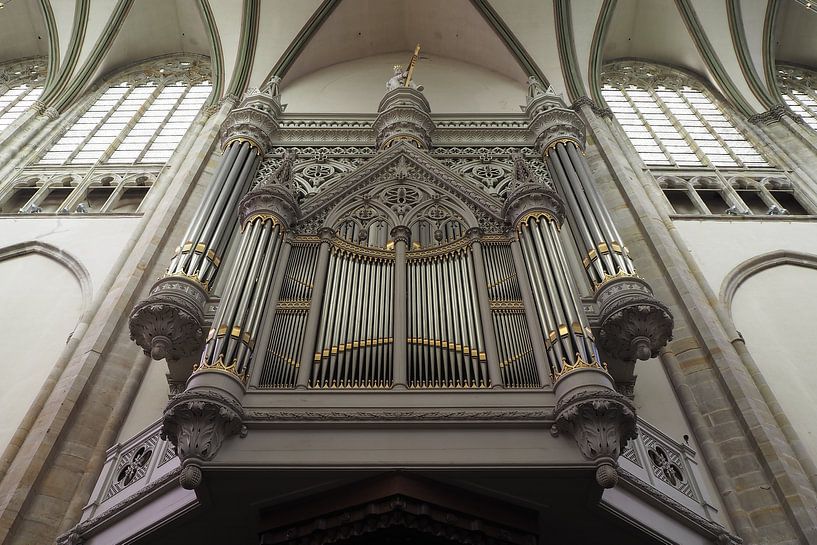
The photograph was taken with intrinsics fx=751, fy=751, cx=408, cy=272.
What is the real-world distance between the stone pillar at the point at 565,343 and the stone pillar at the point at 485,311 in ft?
1.52

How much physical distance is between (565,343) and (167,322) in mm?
4015

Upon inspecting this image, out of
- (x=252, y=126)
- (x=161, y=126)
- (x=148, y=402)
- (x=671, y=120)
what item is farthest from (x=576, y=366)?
(x=161, y=126)

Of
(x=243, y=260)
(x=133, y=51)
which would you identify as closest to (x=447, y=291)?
(x=243, y=260)

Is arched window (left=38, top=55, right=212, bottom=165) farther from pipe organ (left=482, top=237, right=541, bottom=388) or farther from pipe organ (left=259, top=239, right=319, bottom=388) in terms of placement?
pipe organ (left=482, top=237, right=541, bottom=388)

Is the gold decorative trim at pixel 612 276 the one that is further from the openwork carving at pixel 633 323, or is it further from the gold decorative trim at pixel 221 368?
the gold decorative trim at pixel 221 368

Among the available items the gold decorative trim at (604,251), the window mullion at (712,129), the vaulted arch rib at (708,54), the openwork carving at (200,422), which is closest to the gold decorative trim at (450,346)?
the openwork carving at (200,422)

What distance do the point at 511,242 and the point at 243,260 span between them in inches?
123

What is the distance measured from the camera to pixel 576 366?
6.61 meters

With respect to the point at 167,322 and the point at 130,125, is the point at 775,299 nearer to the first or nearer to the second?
the point at 167,322

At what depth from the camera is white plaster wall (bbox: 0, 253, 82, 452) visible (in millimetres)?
9211

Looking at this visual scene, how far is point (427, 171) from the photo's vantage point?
10359 millimetres

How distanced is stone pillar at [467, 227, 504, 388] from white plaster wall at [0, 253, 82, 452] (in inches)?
217

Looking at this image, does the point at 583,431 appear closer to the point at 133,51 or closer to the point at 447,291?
the point at 447,291

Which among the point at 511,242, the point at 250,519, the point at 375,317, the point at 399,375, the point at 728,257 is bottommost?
the point at 250,519
